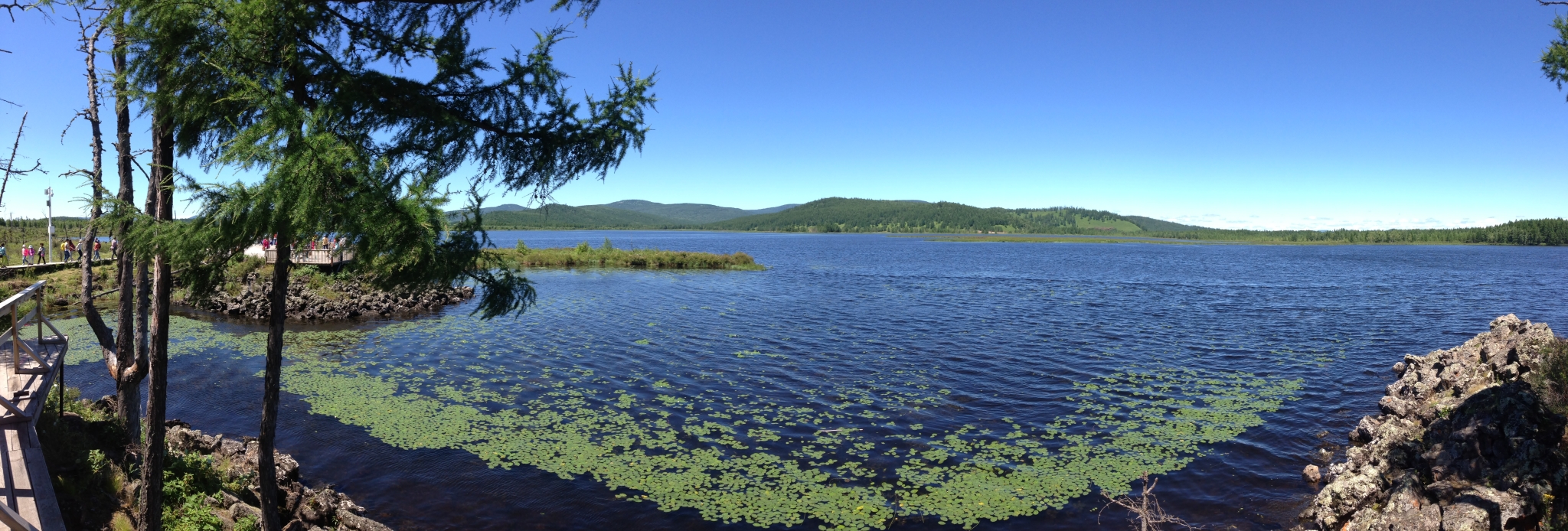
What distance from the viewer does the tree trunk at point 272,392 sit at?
8070 millimetres

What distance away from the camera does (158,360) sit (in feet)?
28.8

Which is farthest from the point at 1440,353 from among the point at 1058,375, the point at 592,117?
the point at 592,117

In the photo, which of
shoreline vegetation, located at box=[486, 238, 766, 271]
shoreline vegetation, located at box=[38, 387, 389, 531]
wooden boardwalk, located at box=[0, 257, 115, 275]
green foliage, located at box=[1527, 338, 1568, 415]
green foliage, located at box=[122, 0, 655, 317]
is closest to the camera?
green foliage, located at box=[122, 0, 655, 317]

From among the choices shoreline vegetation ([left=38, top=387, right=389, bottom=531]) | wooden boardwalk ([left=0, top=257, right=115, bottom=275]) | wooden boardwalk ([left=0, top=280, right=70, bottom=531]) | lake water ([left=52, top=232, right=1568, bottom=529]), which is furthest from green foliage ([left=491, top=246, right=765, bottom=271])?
wooden boardwalk ([left=0, top=280, right=70, bottom=531])

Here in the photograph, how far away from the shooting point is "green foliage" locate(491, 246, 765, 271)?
64.3 metres

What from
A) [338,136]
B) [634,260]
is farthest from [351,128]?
[634,260]

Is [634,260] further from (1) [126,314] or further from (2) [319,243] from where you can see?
(2) [319,243]

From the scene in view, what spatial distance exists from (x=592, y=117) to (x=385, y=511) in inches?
328

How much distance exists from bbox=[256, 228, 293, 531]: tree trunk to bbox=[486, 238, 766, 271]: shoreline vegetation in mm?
54623

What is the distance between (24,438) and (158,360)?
80.4 inches

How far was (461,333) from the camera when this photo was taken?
94.7 ft

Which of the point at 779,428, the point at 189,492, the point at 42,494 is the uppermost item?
the point at 42,494

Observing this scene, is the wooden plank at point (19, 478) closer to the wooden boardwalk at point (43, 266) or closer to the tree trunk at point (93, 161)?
the tree trunk at point (93, 161)

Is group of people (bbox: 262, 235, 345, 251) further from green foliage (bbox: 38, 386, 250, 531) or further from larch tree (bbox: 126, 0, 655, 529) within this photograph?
green foliage (bbox: 38, 386, 250, 531)
